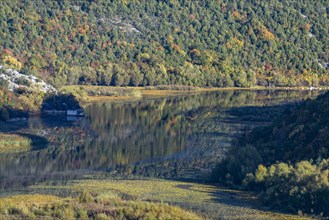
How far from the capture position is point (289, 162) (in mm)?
53344

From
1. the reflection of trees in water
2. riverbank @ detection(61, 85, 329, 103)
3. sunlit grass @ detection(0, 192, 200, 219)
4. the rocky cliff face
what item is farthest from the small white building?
sunlit grass @ detection(0, 192, 200, 219)

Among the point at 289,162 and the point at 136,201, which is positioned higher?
the point at 289,162

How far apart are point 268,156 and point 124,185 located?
1212 centimetres

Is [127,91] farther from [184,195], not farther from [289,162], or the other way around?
[184,195]

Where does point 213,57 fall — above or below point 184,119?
above

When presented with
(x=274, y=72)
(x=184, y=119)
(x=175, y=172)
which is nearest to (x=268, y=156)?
(x=175, y=172)

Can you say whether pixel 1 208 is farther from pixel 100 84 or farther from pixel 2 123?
pixel 100 84

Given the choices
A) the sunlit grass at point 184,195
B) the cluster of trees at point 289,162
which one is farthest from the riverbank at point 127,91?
the sunlit grass at point 184,195

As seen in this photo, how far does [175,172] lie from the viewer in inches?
2438

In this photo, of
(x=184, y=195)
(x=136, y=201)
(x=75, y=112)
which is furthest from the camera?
(x=75, y=112)

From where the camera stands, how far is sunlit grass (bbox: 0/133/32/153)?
74.6 m

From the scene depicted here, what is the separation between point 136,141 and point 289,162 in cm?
2878

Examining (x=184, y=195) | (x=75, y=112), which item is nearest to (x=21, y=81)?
(x=75, y=112)

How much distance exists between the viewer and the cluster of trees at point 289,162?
44531mm
